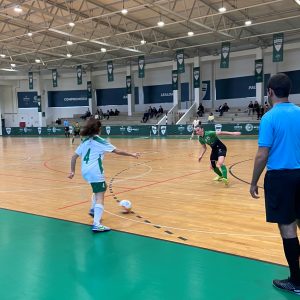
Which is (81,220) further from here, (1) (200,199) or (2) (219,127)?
(2) (219,127)

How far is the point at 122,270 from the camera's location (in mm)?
4016

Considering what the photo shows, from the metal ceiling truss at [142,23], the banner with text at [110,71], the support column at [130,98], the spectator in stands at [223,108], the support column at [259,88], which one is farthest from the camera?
the support column at [130,98]

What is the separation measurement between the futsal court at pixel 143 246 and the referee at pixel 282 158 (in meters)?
0.76

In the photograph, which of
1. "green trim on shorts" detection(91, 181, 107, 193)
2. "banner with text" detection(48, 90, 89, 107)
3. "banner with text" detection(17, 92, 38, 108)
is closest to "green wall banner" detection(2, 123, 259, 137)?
"banner with text" detection(48, 90, 89, 107)

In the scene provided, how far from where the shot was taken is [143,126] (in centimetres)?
3341

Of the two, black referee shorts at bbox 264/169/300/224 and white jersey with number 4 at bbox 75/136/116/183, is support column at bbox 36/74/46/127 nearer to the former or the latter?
white jersey with number 4 at bbox 75/136/116/183

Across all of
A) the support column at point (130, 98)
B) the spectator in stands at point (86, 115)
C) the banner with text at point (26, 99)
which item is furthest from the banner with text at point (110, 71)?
the banner with text at point (26, 99)

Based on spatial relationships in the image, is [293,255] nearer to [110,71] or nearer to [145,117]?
[110,71]

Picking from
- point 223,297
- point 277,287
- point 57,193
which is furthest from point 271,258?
point 57,193

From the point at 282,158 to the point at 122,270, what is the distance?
82.7 inches

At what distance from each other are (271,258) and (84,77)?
4315 centimetres

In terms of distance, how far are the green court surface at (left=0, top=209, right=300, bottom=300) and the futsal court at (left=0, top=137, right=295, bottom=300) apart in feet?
0.03

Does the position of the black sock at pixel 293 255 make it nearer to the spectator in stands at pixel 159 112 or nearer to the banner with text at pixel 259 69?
Answer: the banner with text at pixel 259 69

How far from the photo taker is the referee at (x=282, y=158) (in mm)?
3162
